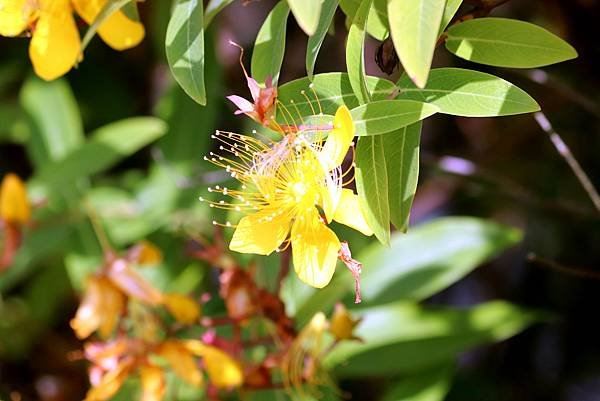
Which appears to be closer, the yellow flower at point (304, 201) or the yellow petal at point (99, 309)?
the yellow flower at point (304, 201)

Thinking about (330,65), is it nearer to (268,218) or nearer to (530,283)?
(530,283)

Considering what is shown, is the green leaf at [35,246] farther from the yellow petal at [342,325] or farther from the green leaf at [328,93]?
the green leaf at [328,93]

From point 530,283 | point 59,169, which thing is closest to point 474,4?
point 59,169

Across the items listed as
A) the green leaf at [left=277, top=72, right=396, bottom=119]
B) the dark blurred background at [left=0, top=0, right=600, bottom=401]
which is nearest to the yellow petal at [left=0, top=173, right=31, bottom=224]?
the dark blurred background at [left=0, top=0, right=600, bottom=401]

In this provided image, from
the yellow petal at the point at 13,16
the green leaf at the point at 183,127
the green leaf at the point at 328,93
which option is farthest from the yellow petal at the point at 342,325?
the green leaf at the point at 183,127

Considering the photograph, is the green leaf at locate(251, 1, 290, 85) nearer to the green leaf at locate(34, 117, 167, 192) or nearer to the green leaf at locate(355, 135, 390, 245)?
the green leaf at locate(355, 135, 390, 245)

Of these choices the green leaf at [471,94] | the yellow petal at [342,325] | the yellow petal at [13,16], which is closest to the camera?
the green leaf at [471,94]
